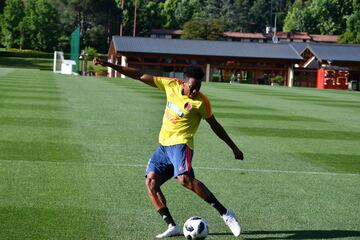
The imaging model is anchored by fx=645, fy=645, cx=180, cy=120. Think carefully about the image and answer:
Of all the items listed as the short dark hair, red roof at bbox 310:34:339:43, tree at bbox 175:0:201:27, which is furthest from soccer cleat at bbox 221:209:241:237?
tree at bbox 175:0:201:27

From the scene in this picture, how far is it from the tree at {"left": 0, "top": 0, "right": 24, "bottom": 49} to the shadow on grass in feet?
287

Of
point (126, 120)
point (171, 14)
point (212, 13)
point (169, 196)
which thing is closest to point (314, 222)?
point (169, 196)

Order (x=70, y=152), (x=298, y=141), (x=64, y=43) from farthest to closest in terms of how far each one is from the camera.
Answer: (x=64, y=43) < (x=298, y=141) < (x=70, y=152)

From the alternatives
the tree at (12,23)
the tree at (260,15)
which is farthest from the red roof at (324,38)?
the tree at (12,23)

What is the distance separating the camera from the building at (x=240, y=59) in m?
61.6

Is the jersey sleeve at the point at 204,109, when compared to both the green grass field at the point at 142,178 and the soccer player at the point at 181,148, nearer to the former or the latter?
the soccer player at the point at 181,148

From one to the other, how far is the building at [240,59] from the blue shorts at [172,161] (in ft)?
175

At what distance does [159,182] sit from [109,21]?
103 m

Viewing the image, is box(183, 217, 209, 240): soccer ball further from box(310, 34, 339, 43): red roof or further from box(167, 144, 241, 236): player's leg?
box(310, 34, 339, 43): red roof

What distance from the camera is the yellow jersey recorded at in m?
7.12

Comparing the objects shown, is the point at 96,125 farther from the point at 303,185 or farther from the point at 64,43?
the point at 64,43

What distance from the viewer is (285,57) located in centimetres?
6356

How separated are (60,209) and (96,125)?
9.00 m

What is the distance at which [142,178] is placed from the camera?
33.6 ft
